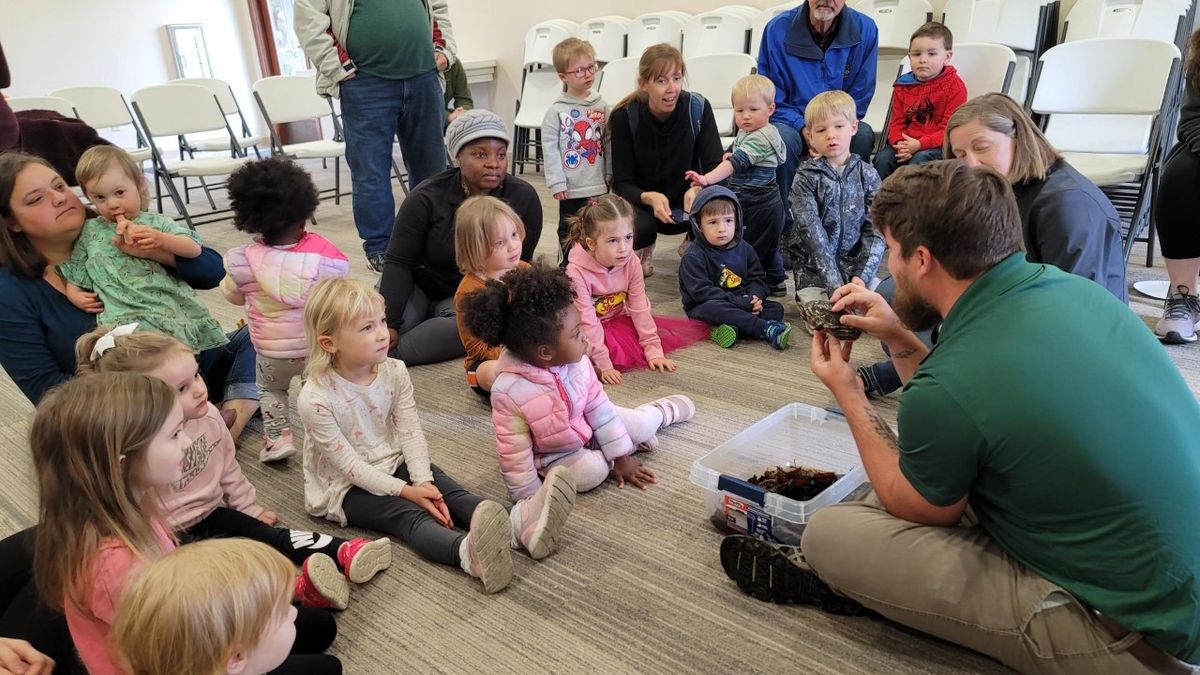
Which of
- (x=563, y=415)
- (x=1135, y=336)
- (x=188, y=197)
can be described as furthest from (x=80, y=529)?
(x=188, y=197)

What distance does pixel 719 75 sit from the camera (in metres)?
4.77

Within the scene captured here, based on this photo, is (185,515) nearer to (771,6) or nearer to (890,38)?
(890,38)

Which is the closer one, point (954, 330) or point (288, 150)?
point (954, 330)

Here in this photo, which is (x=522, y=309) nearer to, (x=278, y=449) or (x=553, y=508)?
(x=553, y=508)

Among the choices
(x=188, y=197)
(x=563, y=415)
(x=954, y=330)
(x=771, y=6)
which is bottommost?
(x=188, y=197)

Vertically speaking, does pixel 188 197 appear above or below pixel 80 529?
below

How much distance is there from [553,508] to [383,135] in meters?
2.68

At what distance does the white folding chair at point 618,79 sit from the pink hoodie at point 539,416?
3.59m

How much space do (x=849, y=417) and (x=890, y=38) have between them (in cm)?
374

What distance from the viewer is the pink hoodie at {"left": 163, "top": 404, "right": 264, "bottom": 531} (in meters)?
1.85

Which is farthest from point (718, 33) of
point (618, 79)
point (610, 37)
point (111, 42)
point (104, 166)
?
point (111, 42)

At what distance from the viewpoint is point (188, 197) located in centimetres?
650

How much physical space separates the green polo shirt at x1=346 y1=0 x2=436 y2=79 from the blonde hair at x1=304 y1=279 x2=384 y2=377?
2097 millimetres

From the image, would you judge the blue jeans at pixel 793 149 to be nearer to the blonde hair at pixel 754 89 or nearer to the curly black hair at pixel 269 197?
the blonde hair at pixel 754 89
